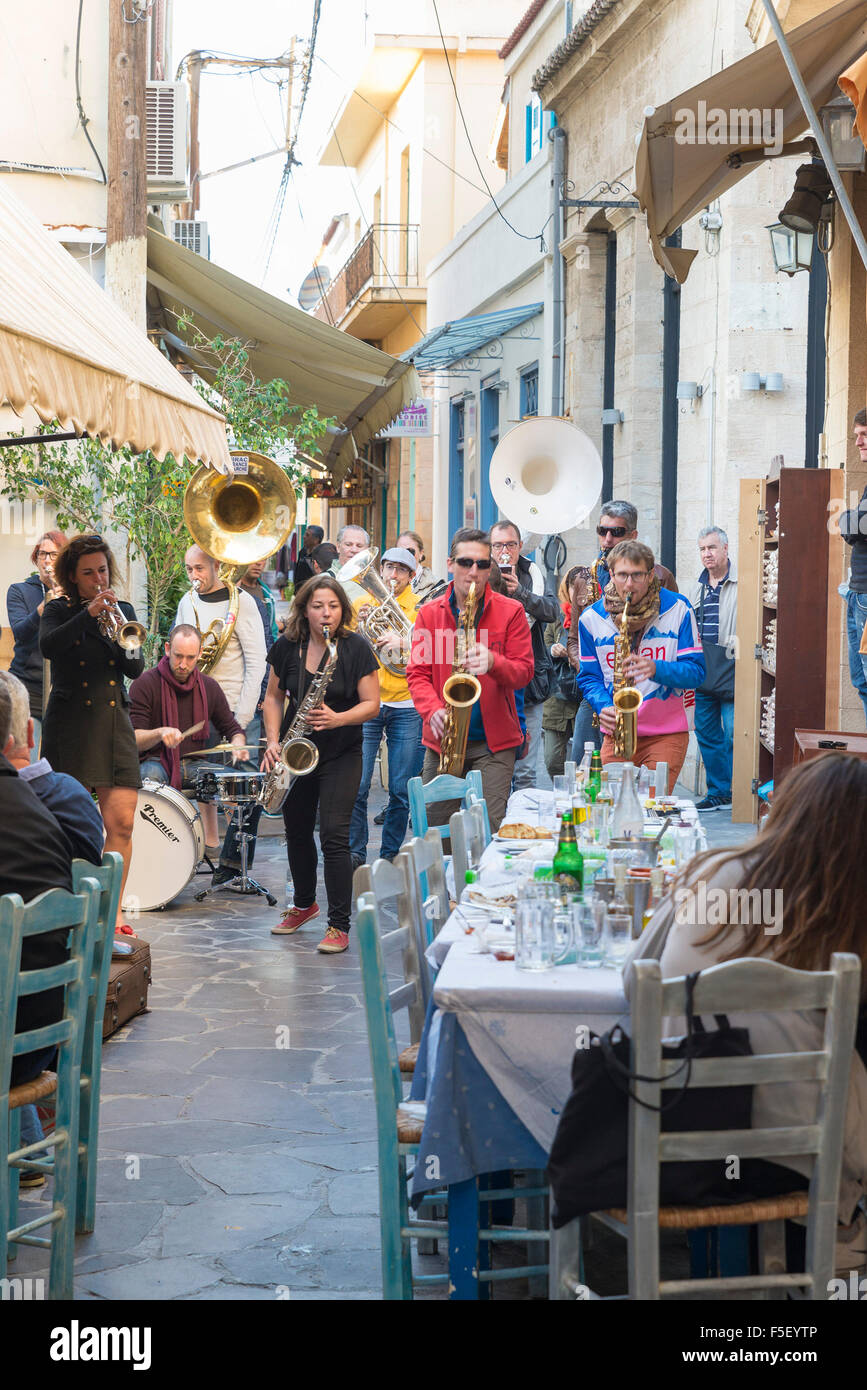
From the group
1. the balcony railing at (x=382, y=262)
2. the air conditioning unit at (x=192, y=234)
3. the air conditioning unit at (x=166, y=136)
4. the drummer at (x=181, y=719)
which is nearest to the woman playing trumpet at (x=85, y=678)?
the drummer at (x=181, y=719)

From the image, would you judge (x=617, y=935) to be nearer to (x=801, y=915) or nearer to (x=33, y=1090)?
(x=801, y=915)

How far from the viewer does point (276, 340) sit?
14.7 metres

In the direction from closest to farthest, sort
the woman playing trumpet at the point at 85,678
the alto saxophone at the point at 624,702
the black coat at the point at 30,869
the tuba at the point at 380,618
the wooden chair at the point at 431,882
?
the black coat at the point at 30,869 → the wooden chair at the point at 431,882 → the alto saxophone at the point at 624,702 → the woman playing trumpet at the point at 85,678 → the tuba at the point at 380,618

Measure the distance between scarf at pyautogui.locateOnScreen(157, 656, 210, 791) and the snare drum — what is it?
302 mm

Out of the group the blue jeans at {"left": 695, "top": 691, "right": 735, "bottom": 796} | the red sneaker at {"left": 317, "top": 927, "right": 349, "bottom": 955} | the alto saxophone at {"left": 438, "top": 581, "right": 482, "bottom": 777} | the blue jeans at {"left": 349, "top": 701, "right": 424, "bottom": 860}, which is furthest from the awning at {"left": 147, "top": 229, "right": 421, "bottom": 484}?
the red sneaker at {"left": 317, "top": 927, "right": 349, "bottom": 955}

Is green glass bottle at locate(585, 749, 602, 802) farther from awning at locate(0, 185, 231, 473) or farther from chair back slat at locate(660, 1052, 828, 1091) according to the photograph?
chair back slat at locate(660, 1052, 828, 1091)

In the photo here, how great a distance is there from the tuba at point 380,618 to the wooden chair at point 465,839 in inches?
137

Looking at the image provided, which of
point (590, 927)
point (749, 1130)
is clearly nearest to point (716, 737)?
point (590, 927)

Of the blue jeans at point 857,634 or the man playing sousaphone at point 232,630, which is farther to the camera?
the man playing sousaphone at point 232,630

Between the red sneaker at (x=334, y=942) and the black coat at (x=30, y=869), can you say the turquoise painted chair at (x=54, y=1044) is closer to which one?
the black coat at (x=30, y=869)

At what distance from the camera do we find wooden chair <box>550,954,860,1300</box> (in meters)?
2.73

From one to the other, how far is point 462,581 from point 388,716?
2.17 m

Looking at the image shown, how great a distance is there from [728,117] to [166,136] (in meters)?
7.48

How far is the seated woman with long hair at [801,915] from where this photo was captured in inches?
112
